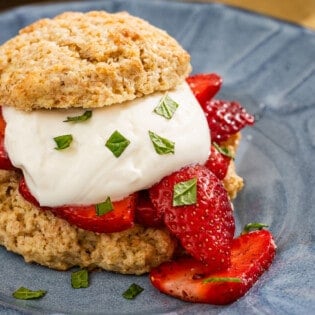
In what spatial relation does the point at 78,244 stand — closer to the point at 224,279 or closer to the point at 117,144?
the point at 117,144

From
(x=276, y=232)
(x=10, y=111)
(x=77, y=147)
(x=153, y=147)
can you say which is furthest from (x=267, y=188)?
(x=10, y=111)

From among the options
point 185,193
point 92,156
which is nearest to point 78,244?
point 92,156

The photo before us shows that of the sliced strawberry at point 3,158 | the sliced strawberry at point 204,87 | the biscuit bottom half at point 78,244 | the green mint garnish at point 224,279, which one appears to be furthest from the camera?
the sliced strawberry at point 204,87

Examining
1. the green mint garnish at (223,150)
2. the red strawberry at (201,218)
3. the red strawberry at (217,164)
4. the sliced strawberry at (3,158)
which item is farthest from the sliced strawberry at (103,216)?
the green mint garnish at (223,150)

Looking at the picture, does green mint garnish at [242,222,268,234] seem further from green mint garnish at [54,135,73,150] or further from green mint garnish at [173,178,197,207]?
green mint garnish at [54,135,73,150]

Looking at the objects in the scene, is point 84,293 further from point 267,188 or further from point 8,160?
point 267,188

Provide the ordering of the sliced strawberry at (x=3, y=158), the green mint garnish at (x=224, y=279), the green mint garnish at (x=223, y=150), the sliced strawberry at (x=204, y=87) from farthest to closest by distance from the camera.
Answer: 1. the sliced strawberry at (x=204, y=87)
2. the green mint garnish at (x=223, y=150)
3. the sliced strawberry at (x=3, y=158)
4. the green mint garnish at (x=224, y=279)

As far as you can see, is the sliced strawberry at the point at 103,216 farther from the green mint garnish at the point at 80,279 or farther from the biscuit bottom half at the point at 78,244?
the green mint garnish at the point at 80,279
